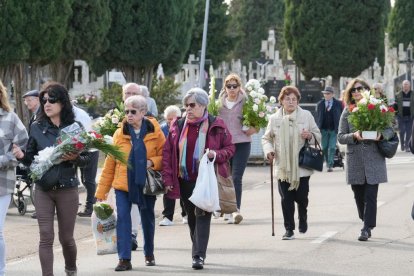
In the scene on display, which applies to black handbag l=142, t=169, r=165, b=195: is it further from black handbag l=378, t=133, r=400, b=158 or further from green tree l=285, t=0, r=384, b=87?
green tree l=285, t=0, r=384, b=87

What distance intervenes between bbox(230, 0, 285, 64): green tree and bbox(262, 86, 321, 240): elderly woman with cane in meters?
99.4

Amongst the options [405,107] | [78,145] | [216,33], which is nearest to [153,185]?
[78,145]

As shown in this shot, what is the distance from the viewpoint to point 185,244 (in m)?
14.5

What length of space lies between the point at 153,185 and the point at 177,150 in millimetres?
393

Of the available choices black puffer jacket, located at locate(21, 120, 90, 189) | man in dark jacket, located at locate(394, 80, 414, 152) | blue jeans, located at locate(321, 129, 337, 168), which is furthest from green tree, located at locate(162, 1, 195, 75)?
black puffer jacket, located at locate(21, 120, 90, 189)

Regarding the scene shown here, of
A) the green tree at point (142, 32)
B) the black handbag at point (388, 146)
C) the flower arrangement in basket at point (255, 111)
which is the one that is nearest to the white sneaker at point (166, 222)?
the flower arrangement in basket at point (255, 111)

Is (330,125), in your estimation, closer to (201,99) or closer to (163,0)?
(201,99)

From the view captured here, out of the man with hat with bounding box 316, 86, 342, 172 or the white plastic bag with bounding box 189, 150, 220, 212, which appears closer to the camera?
the white plastic bag with bounding box 189, 150, 220, 212

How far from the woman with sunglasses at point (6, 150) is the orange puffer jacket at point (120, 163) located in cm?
127

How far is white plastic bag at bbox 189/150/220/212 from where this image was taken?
12.0 m

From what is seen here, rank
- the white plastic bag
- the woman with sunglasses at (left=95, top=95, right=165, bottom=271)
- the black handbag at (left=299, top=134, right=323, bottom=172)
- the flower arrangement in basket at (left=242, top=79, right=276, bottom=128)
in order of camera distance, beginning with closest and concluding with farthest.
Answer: the white plastic bag, the woman with sunglasses at (left=95, top=95, right=165, bottom=271), the black handbag at (left=299, top=134, right=323, bottom=172), the flower arrangement in basket at (left=242, top=79, right=276, bottom=128)

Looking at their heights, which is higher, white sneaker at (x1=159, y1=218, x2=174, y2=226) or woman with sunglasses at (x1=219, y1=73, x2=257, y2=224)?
woman with sunglasses at (x1=219, y1=73, x2=257, y2=224)

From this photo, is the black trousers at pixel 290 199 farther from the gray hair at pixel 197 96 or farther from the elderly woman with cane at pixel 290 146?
the gray hair at pixel 197 96

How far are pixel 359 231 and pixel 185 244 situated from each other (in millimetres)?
2143
